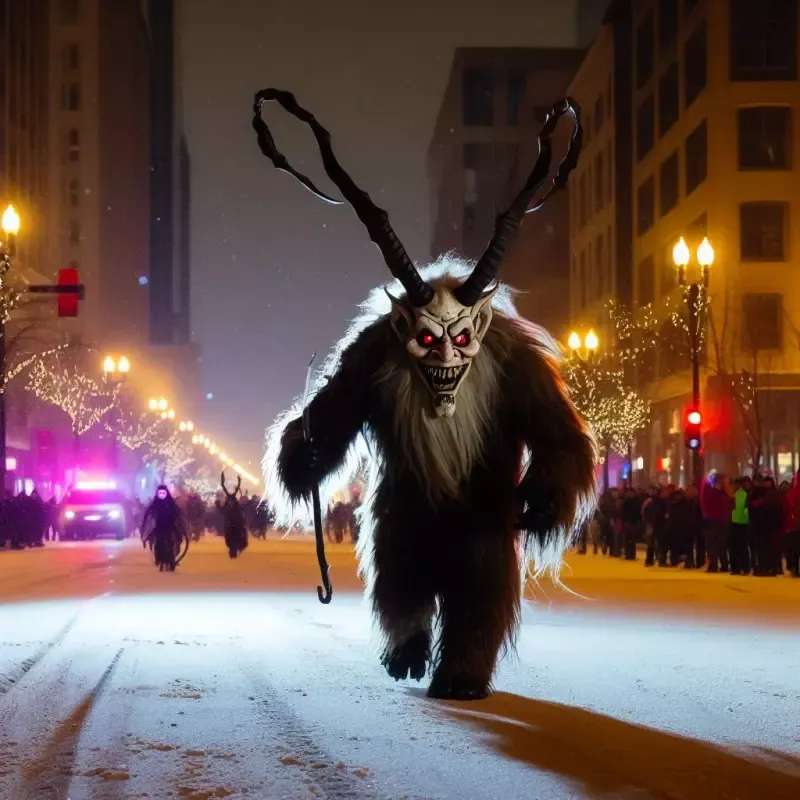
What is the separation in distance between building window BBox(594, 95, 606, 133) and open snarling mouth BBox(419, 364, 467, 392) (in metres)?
62.2

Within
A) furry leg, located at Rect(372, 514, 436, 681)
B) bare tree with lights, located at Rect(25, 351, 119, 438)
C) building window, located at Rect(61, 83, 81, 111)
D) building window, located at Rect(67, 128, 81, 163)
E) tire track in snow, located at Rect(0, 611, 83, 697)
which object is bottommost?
tire track in snow, located at Rect(0, 611, 83, 697)

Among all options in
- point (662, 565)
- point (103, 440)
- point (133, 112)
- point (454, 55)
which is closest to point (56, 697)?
point (662, 565)

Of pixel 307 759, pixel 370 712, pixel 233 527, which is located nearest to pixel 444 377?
pixel 370 712

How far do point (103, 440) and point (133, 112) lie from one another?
287 feet

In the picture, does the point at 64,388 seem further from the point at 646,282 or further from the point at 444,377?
the point at 444,377

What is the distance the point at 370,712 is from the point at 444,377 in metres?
1.86

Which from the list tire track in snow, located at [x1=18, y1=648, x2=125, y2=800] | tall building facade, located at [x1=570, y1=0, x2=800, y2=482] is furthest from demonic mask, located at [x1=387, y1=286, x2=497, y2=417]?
tall building facade, located at [x1=570, y1=0, x2=800, y2=482]

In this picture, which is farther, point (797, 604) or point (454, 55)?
point (454, 55)

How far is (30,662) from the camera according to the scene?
11.0 m

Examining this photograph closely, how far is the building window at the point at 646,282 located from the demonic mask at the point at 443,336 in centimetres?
5056

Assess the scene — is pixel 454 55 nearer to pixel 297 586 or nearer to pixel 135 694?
pixel 297 586

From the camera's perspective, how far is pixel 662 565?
30547mm

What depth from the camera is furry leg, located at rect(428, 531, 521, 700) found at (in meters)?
8.70

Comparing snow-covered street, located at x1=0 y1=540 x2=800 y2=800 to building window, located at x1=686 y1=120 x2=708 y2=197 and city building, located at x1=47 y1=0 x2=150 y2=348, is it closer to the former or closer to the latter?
building window, located at x1=686 y1=120 x2=708 y2=197
